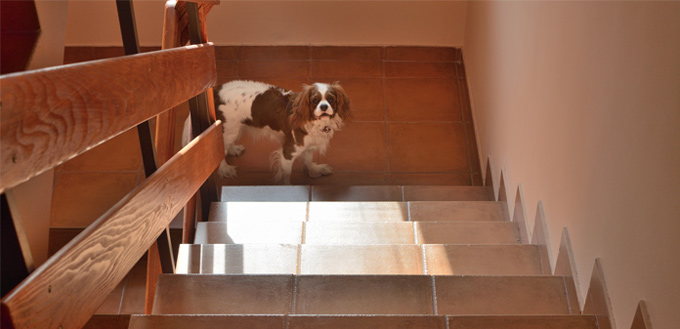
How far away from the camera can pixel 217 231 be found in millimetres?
2613

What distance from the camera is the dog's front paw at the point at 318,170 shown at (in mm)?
3740

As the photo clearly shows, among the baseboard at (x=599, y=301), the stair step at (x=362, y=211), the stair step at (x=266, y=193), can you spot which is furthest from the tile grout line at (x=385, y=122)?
the baseboard at (x=599, y=301)

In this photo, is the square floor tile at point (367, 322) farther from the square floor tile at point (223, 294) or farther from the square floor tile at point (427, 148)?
the square floor tile at point (427, 148)

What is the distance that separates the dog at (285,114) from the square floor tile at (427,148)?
53 cm

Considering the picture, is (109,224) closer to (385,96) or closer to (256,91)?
(256,91)

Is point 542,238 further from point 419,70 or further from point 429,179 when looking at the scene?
point 419,70

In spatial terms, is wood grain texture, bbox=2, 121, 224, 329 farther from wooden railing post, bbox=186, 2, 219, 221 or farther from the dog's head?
the dog's head

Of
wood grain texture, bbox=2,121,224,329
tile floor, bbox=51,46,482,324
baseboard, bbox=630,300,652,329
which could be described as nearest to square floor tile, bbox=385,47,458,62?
tile floor, bbox=51,46,482,324

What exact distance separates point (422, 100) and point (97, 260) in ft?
10.5

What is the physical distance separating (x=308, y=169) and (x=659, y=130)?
8.35 ft

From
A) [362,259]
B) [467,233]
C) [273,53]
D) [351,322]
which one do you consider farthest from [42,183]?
[273,53]

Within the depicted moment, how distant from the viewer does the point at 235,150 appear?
3836 millimetres

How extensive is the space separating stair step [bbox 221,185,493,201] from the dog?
0.24m

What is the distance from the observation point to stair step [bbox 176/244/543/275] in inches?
88.5
